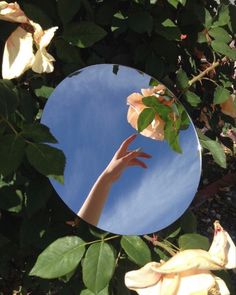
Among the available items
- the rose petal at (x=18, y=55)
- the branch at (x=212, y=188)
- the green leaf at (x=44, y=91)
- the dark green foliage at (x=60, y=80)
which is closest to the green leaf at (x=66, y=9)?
the dark green foliage at (x=60, y=80)

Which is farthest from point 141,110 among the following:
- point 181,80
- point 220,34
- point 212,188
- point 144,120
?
point 212,188

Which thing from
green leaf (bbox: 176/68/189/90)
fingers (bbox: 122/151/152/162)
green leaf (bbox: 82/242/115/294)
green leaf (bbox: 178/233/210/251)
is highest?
fingers (bbox: 122/151/152/162)

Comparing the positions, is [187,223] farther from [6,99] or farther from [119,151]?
[6,99]

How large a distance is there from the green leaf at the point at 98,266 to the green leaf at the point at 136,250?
0.04m

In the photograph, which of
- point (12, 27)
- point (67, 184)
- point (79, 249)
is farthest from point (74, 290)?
point (12, 27)

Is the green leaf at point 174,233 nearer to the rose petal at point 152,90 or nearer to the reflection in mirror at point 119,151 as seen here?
Answer: the reflection in mirror at point 119,151

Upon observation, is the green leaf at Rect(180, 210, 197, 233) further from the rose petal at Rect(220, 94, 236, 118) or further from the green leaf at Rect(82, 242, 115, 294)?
the rose petal at Rect(220, 94, 236, 118)

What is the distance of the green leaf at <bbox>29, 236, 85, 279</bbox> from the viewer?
111cm

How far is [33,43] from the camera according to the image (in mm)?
937

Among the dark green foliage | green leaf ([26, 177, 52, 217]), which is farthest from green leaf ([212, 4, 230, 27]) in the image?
green leaf ([26, 177, 52, 217])

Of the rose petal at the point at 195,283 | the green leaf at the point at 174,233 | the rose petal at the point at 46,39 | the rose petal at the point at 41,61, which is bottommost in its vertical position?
the green leaf at the point at 174,233

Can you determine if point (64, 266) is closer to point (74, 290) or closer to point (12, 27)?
point (74, 290)

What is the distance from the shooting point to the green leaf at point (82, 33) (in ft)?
3.83

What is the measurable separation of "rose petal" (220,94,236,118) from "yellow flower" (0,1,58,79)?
0.77 m
